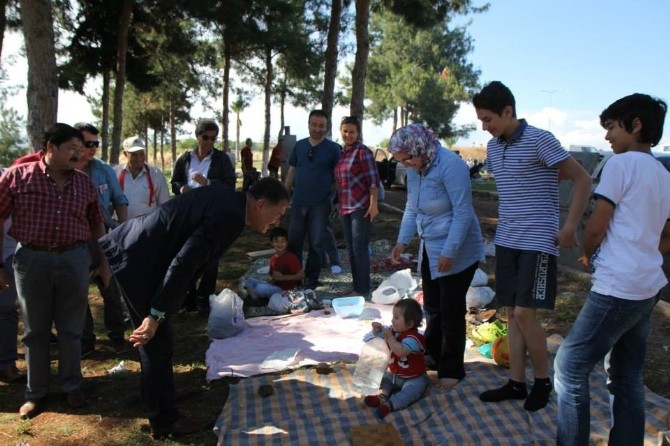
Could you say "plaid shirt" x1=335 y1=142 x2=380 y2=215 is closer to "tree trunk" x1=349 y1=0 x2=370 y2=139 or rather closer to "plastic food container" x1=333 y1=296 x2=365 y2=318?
"plastic food container" x1=333 y1=296 x2=365 y2=318

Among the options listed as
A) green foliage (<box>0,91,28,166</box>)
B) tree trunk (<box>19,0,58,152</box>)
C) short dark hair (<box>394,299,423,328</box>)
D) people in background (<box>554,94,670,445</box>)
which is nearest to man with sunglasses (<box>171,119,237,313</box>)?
tree trunk (<box>19,0,58,152</box>)

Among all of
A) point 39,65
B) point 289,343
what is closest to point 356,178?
point 289,343

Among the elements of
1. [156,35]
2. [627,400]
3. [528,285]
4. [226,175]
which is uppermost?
[156,35]

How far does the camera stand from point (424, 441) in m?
2.89

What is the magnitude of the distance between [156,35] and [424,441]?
690 inches

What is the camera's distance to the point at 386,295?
5445 millimetres

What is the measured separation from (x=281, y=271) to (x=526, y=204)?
134 inches

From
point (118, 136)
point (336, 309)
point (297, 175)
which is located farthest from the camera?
point (118, 136)

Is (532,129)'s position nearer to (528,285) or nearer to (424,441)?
(528,285)

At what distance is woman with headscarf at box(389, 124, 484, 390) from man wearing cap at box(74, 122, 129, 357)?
94.7 inches

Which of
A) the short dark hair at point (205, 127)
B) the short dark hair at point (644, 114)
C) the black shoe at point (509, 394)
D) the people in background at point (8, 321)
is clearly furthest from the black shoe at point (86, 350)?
the short dark hair at point (644, 114)

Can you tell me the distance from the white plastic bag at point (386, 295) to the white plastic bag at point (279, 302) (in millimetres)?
895

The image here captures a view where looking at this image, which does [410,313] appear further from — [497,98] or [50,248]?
[50,248]

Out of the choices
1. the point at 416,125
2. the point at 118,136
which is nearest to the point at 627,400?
the point at 416,125
